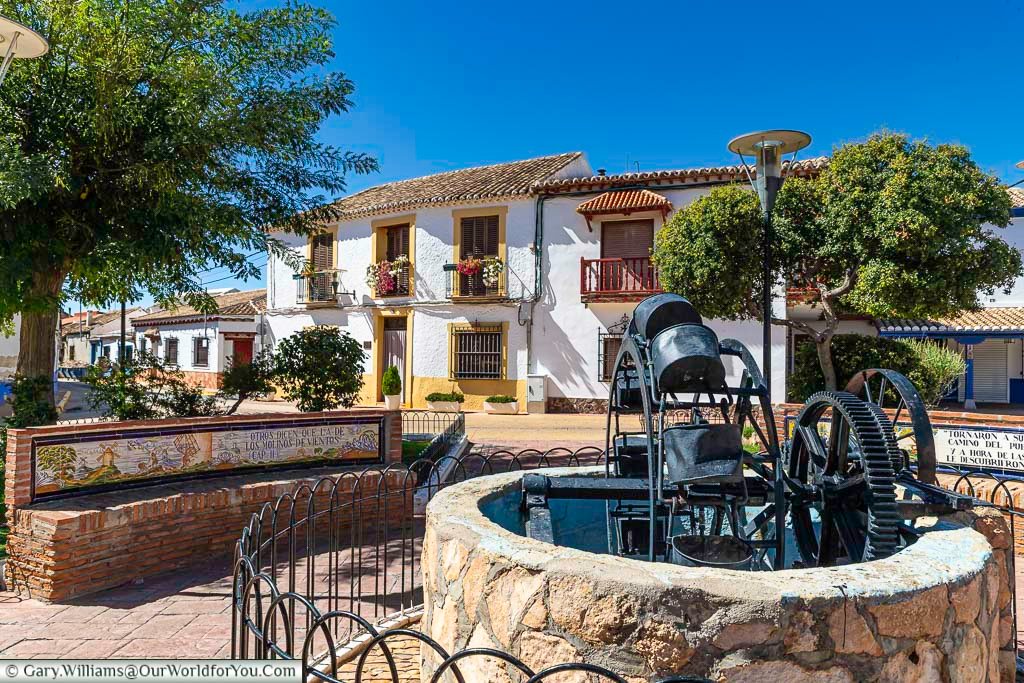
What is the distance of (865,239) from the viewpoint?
10023 millimetres

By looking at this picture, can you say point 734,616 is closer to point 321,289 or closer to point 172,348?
point 321,289

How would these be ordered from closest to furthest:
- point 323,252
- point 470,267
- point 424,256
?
1. point 470,267
2. point 424,256
3. point 323,252

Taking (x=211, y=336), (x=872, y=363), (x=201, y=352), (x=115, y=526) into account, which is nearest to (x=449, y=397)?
(x=872, y=363)

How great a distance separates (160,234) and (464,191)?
43.5 ft

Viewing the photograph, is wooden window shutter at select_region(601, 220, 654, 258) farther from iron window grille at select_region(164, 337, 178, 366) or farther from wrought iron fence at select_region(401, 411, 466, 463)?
iron window grille at select_region(164, 337, 178, 366)

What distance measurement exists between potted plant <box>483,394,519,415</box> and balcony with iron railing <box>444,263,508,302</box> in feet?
9.25

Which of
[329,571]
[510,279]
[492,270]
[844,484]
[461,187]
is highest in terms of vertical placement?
[461,187]

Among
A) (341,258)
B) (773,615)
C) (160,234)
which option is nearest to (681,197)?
(341,258)

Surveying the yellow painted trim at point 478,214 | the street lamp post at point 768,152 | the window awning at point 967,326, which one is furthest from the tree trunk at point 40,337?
the window awning at point 967,326

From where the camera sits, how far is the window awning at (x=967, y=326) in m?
17.6

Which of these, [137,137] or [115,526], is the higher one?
[137,137]

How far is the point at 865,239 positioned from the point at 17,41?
10415mm

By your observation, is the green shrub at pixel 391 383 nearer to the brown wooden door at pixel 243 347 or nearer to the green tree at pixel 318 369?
the green tree at pixel 318 369

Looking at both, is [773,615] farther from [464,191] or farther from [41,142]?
[464,191]
